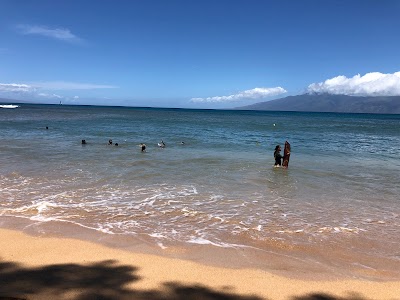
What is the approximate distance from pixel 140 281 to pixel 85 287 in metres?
0.90

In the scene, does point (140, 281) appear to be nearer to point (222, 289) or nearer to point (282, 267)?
point (222, 289)

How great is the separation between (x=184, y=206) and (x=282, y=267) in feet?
15.1

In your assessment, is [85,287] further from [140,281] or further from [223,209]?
[223,209]

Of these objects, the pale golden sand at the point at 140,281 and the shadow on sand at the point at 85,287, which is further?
the pale golden sand at the point at 140,281

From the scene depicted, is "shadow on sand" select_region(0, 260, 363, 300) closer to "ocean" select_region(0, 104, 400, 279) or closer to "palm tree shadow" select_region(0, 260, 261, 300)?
"palm tree shadow" select_region(0, 260, 261, 300)

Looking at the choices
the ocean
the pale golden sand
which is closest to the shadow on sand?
the pale golden sand

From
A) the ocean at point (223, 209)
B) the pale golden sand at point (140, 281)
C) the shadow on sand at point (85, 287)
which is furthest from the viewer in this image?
the ocean at point (223, 209)

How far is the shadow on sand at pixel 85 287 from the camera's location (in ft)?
16.9

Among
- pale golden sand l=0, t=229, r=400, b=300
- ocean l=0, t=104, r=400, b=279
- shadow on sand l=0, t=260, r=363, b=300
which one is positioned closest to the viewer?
shadow on sand l=0, t=260, r=363, b=300

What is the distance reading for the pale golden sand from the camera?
5.29 meters

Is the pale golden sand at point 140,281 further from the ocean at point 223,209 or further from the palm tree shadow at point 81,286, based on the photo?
the ocean at point 223,209

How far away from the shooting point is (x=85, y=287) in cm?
537

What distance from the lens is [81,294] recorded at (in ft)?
16.9

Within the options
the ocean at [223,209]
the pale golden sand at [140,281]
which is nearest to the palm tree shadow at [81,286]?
the pale golden sand at [140,281]
